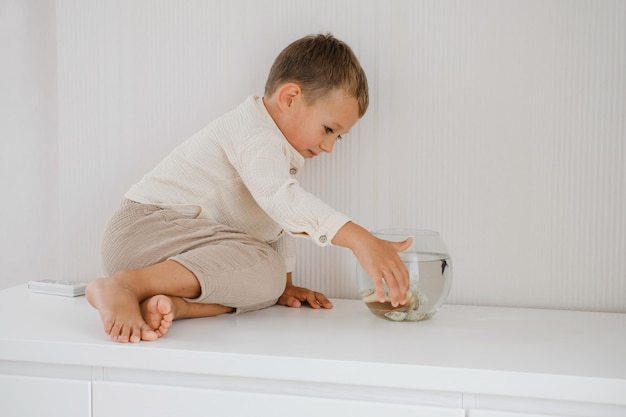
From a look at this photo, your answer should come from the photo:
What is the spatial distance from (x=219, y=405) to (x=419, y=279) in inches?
15.1

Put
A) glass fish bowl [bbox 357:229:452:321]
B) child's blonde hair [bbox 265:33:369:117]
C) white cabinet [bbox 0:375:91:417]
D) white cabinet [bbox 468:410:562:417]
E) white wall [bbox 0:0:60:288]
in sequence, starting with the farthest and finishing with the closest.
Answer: white wall [bbox 0:0:60:288], child's blonde hair [bbox 265:33:369:117], glass fish bowl [bbox 357:229:452:321], white cabinet [bbox 0:375:91:417], white cabinet [bbox 468:410:562:417]

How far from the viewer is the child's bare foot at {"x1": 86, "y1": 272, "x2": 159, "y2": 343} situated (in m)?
1.00

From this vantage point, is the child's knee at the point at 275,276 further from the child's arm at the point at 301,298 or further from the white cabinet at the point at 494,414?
the white cabinet at the point at 494,414

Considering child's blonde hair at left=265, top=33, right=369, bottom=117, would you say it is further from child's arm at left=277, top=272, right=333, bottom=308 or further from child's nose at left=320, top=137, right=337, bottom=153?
child's arm at left=277, top=272, right=333, bottom=308

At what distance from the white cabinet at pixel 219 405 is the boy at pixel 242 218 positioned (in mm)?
82

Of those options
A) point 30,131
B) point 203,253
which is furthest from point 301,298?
point 30,131

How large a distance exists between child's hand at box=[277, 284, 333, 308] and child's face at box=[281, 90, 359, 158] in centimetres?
29

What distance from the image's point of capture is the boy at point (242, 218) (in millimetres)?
1064

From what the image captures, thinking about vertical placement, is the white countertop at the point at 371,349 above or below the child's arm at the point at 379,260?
below

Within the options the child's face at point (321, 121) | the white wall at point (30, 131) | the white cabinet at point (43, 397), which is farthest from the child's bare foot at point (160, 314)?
the white wall at point (30, 131)

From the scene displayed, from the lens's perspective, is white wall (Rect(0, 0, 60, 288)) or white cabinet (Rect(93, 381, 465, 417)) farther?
white wall (Rect(0, 0, 60, 288))

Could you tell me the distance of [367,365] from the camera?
2.93ft

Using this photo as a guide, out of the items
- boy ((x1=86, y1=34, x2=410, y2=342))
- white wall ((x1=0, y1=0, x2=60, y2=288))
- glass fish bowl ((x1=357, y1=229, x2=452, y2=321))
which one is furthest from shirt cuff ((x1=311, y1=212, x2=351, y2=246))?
white wall ((x1=0, y1=0, x2=60, y2=288))

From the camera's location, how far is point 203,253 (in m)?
1.15
